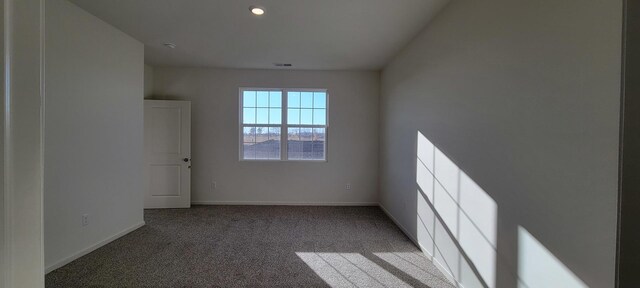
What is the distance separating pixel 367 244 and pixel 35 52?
3.18 metres

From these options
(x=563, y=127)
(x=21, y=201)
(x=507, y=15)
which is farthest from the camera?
(x=507, y=15)

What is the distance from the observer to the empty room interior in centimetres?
105

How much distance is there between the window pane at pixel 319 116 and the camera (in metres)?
5.00

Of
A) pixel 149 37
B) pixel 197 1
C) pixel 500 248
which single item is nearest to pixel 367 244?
pixel 500 248

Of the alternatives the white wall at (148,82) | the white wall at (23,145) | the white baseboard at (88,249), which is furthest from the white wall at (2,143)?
the white wall at (148,82)

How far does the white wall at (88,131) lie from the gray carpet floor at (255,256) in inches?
11.0

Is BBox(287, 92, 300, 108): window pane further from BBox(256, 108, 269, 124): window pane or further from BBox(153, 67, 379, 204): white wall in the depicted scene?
BBox(256, 108, 269, 124): window pane

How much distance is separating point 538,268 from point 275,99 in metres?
4.31

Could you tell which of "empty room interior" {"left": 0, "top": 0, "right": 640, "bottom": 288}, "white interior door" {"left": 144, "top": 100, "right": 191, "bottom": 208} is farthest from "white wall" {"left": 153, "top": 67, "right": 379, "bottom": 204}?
"white interior door" {"left": 144, "top": 100, "right": 191, "bottom": 208}

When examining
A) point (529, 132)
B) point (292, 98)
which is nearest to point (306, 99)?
point (292, 98)

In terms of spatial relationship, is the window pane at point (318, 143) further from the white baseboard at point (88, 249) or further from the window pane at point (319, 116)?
the white baseboard at point (88, 249)

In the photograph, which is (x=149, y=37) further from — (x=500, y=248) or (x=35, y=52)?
(x=500, y=248)

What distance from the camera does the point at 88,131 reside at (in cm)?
282

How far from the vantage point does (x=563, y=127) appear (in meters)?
1.30
